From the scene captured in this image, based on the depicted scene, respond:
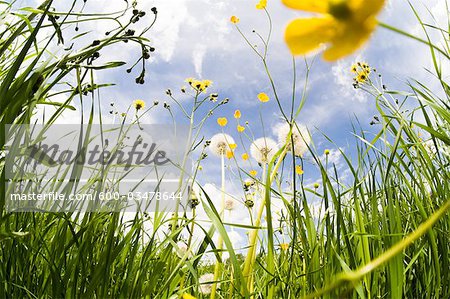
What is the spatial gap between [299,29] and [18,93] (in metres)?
0.68

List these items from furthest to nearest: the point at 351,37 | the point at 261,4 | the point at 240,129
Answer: the point at 240,129
the point at 261,4
the point at 351,37

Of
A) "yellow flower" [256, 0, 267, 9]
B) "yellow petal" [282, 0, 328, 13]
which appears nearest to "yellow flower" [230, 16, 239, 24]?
"yellow flower" [256, 0, 267, 9]

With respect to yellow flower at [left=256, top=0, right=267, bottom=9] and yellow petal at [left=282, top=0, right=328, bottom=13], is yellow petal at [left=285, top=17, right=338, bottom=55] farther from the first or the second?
yellow flower at [left=256, top=0, right=267, bottom=9]

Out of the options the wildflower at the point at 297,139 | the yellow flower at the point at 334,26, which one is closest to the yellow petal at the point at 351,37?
the yellow flower at the point at 334,26

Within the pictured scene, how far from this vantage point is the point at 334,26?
0.20 m

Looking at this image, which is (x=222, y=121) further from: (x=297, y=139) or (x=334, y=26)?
(x=334, y=26)

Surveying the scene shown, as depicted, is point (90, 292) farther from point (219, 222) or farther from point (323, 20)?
point (323, 20)

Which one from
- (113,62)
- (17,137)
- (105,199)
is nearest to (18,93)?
(17,137)

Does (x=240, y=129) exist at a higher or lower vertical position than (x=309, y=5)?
higher

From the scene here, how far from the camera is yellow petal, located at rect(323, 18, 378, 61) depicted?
20 cm

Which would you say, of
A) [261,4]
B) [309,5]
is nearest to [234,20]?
[261,4]

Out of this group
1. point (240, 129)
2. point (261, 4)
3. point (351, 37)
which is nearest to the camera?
point (351, 37)

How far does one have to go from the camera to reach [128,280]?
1020mm

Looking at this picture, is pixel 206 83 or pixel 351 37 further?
pixel 206 83
